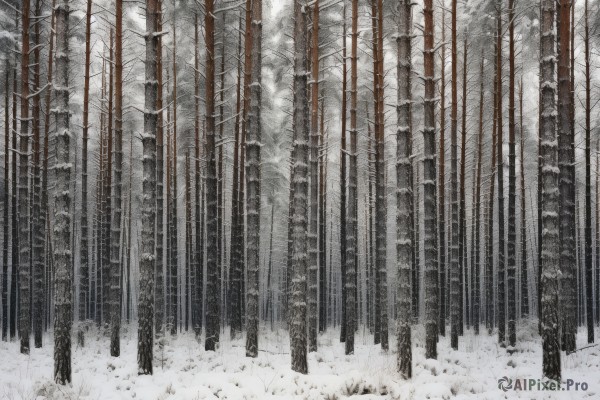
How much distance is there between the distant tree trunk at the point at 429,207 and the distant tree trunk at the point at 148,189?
5.67 m

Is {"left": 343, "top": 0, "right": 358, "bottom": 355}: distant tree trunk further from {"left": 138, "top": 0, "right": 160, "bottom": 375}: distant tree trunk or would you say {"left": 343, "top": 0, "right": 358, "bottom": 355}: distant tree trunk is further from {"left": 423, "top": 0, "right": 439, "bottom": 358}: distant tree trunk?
{"left": 138, "top": 0, "right": 160, "bottom": 375}: distant tree trunk

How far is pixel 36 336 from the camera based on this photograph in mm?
15609

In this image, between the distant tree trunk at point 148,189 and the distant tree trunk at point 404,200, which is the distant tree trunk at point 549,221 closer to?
the distant tree trunk at point 404,200

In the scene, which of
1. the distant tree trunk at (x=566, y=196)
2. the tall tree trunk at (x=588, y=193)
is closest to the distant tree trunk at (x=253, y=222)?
the distant tree trunk at (x=566, y=196)

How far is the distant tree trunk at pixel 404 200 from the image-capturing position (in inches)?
356

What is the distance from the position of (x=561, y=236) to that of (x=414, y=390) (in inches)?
316

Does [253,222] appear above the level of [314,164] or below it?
below

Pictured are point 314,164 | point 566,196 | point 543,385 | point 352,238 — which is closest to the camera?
point 543,385

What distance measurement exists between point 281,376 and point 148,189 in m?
4.21

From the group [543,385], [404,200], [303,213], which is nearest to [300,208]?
[303,213]

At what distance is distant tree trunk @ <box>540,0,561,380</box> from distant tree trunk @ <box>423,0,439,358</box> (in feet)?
8.17

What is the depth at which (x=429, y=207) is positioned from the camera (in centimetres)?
1108

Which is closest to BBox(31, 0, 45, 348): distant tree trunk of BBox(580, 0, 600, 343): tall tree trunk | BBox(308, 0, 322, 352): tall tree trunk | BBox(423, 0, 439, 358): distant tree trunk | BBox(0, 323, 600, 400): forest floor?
BBox(0, 323, 600, 400): forest floor

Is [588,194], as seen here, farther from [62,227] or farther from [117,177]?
[62,227]
